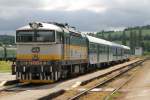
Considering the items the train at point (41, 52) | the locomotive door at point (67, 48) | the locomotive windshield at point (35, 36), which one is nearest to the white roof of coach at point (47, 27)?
the train at point (41, 52)

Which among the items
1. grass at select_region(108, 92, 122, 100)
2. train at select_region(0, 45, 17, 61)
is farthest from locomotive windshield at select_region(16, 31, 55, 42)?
train at select_region(0, 45, 17, 61)

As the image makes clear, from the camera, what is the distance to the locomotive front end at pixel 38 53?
88.4 feet

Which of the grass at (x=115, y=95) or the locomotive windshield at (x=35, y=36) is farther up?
the locomotive windshield at (x=35, y=36)

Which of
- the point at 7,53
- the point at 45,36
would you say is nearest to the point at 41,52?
the point at 45,36

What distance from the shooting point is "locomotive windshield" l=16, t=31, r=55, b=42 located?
27219 mm

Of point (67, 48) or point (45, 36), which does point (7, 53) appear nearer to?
point (67, 48)

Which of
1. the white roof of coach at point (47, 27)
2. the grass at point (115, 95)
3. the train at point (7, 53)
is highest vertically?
the white roof of coach at point (47, 27)

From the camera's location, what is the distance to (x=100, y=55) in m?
49.9

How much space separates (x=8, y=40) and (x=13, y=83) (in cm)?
10089

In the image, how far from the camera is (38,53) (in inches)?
1077

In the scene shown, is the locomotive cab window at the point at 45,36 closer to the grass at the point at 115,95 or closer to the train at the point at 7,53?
the grass at the point at 115,95

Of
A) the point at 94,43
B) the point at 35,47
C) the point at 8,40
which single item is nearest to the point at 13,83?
the point at 35,47

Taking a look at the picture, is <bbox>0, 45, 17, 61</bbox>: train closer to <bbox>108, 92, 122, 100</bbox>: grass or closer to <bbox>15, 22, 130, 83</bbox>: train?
<bbox>15, 22, 130, 83</bbox>: train

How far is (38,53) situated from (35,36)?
1001mm
